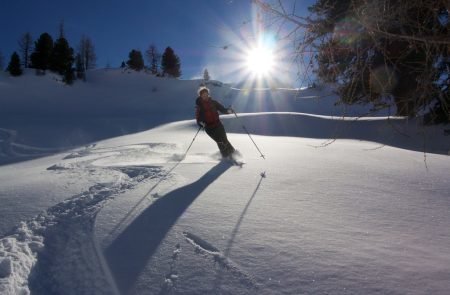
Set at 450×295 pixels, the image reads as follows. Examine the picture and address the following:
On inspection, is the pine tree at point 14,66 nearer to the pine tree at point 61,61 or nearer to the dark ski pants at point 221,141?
the pine tree at point 61,61

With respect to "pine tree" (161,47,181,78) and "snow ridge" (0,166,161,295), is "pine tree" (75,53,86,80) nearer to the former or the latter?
"pine tree" (161,47,181,78)

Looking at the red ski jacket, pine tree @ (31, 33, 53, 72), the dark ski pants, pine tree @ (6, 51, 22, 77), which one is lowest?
the dark ski pants

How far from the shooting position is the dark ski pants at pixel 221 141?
308 inches

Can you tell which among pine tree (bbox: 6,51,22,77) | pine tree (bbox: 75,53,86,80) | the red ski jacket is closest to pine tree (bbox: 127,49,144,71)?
pine tree (bbox: 75,53,86,80)

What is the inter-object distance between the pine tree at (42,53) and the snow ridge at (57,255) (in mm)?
45014

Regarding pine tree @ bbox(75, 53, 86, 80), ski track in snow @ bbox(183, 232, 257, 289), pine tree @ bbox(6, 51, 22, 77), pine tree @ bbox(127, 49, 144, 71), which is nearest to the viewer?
ski track in snow @ bbox(183, 232, 257, 289)

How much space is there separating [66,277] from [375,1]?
2630mm

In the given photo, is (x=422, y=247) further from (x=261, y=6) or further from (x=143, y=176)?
(x=143, y=176)

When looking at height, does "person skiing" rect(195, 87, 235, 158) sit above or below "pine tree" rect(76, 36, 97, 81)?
below

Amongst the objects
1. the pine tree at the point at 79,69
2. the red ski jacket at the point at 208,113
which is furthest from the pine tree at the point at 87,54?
the red ski jacket at the point at 208,113

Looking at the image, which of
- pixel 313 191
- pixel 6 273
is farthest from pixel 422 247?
pixel 6 273

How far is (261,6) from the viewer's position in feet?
6.69

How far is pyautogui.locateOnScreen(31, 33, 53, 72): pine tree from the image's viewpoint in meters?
42.9

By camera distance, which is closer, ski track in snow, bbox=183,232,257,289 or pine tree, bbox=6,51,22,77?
ski track in snow, bbox=183,232,257,289
